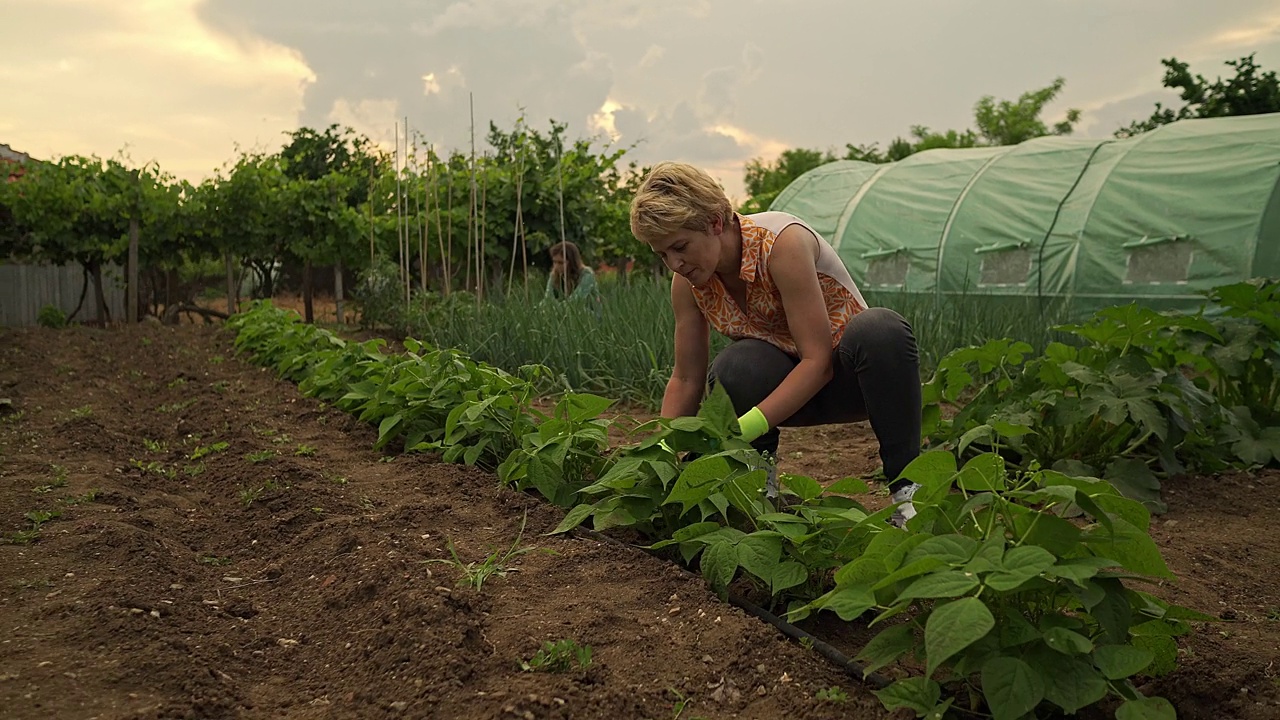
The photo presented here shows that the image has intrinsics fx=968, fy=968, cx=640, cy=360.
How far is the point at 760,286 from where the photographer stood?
2.54 metres

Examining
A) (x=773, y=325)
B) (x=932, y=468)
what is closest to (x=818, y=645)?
(x=932, y=468)

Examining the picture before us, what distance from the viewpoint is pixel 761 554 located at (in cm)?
175

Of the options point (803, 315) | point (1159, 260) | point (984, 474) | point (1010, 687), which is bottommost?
point (1010, 687)

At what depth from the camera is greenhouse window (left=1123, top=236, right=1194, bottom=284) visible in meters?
7.50

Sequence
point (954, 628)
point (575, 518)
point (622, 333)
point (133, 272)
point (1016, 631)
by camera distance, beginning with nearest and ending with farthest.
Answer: point (954, 628) < point (1016, 631) < point (575, 518) < point (622, 333) < point (133, 272)

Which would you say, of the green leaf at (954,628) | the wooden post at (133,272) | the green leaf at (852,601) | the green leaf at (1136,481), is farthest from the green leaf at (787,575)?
the wooden post at (133,272)

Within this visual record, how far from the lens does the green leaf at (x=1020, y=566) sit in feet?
3.99

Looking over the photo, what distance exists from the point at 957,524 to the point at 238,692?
1.18 metres

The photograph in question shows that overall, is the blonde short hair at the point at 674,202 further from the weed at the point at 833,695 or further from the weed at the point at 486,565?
the weed at the point at 833,695

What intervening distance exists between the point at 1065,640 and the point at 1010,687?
10 centimetres

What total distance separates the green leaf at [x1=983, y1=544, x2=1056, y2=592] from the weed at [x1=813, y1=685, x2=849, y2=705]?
1.11 feet

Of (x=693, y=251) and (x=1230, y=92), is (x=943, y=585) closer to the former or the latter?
(x=693, y=251)

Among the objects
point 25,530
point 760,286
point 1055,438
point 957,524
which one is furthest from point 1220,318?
point 25,530

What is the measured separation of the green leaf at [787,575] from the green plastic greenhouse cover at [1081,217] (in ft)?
16.3
